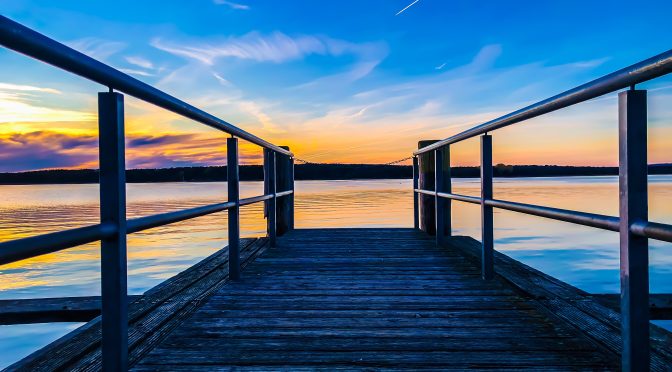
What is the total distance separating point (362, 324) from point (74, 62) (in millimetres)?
1528

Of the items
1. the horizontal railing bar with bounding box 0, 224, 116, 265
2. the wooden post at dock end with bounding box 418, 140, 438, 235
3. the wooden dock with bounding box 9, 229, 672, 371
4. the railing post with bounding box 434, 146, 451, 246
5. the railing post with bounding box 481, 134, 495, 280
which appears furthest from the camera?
the wooden post at dock end with bounding box 418, 140, 438, 235

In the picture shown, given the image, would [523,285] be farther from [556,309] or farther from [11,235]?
[11,235]

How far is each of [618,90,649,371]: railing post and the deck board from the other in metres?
0.25

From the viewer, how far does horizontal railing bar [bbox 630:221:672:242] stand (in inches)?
45.4

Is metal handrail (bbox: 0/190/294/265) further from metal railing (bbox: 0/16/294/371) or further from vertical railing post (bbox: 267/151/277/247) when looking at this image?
vertical railing post (bbox: 267/151/277/247)

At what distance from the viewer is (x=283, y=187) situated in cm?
535

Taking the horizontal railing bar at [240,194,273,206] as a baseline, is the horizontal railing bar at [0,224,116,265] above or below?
below

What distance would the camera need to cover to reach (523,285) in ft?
8.74

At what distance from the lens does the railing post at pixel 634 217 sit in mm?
1320

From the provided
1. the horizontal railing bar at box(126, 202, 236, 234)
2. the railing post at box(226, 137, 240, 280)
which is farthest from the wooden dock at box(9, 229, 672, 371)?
the horizontal railing bar at box(126, 202, 236, 234)

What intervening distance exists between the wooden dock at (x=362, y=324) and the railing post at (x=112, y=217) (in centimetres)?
16

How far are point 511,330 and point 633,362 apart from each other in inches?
23.5

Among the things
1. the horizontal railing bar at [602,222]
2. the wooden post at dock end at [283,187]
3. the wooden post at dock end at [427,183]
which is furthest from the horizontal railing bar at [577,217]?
the wooden post at dock end at [283,187]

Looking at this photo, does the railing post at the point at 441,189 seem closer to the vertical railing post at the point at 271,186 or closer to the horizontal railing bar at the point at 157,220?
the vertical railing post at the point at 271,186
